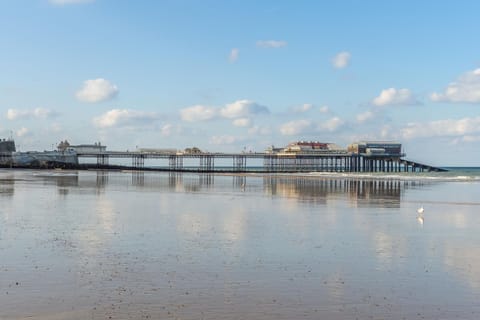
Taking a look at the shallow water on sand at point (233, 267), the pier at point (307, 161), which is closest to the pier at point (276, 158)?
the pier at point (307, 161)

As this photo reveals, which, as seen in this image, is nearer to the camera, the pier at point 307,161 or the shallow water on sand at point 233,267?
the shallow water on sand at point 233,267

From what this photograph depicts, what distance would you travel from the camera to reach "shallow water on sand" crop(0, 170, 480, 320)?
8641 millimetres

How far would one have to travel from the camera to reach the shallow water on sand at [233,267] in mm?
8641

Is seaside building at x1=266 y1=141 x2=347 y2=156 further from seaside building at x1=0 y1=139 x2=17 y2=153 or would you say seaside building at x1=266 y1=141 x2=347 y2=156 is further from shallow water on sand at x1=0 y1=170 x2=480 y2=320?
shallow water on sand at x1=0 y1=170 x2=480 y2=320

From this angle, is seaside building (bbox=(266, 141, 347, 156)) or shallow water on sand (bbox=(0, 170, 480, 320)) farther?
seaside building (bbox=(266, 141, 347, 156))

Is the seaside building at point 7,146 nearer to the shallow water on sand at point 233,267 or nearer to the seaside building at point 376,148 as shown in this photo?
the seaside building at point 376,148

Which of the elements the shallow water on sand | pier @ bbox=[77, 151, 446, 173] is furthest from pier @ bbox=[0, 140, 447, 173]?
the shallow water on sand

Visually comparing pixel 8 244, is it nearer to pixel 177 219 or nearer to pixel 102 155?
pixel 177 219

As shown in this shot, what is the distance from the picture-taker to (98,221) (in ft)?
62.6

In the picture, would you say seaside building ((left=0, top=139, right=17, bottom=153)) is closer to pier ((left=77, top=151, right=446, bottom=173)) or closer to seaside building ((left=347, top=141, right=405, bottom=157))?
pier ((left=77, top=151, right=446, bottom=173))

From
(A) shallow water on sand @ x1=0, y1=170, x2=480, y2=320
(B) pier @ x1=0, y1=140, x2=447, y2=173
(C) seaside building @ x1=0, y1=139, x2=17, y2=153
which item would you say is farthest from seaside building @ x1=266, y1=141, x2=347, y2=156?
(A) shallow water on sand @ x1=0, y1=170, x2=480, y2=320

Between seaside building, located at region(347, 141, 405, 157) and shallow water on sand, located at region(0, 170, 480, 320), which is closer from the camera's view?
shallow water on sand, located at region(0, 170, 480, 320)

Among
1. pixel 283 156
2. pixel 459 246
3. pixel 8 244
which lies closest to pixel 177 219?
pixel 8 244

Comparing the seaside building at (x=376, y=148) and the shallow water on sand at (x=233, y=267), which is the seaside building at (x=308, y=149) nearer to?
the seaside building at (x=376, y=148)
